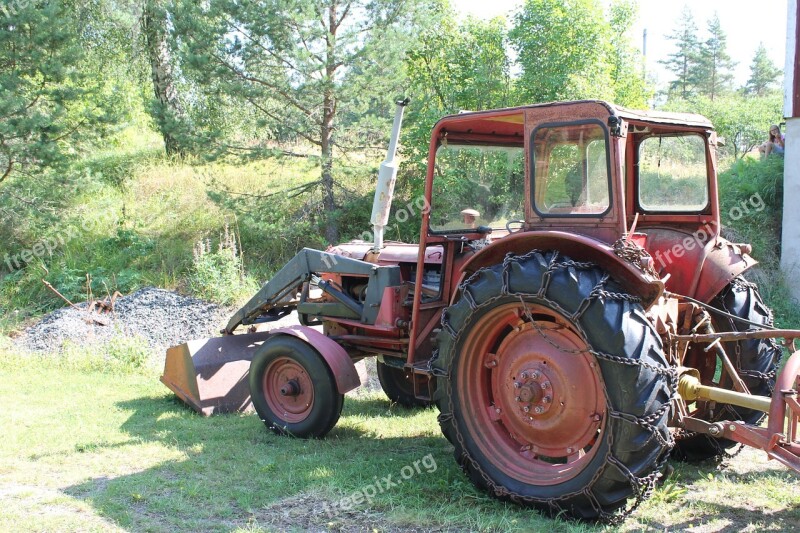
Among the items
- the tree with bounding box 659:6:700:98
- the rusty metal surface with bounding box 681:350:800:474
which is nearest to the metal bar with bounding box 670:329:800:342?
the rusty metal surface with bounding box 681:350:800:474

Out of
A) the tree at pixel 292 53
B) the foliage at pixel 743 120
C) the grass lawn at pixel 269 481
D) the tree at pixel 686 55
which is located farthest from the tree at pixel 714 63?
the grass lawn at pixel 269 481

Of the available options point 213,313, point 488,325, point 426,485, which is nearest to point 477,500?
point 426,485

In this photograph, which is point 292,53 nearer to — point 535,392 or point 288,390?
point 288,390

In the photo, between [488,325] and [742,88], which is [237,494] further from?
[742,88]

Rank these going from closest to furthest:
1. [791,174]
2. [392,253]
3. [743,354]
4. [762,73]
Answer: [743,354], [392,253], [791,174], [762,73]

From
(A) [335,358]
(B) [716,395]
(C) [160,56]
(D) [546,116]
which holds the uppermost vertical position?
(C) [160,56]

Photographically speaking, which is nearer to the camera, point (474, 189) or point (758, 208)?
point (474, 189)

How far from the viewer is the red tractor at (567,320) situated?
395 cm

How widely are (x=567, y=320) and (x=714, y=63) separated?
52.4 meters

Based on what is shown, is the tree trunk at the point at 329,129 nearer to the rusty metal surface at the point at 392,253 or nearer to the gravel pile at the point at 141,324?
the gravel pile at the point at 141,324

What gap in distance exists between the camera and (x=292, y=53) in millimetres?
11086

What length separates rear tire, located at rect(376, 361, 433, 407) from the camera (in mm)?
6996

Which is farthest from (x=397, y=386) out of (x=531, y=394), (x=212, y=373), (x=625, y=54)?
(x=625, y=54)

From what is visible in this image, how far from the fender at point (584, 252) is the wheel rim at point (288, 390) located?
2.07 m
